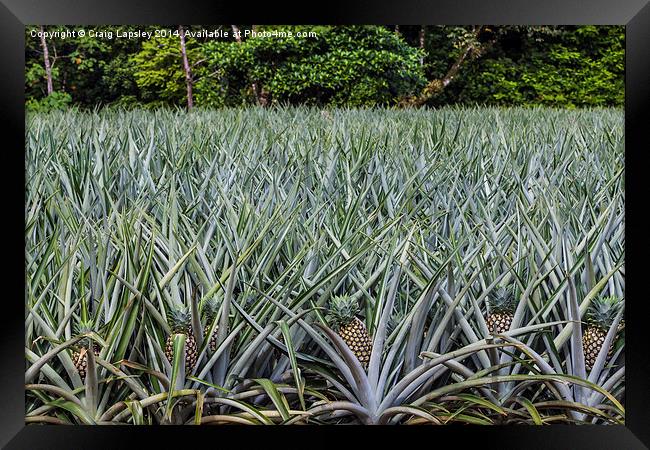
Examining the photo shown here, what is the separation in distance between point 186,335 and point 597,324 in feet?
2.12

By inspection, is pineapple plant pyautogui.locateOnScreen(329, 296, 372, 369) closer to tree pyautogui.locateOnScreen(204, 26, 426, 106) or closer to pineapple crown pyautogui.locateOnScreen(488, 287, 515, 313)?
pineapple crown pyautogui.locateOnScreen(488, 287, 515, 313)

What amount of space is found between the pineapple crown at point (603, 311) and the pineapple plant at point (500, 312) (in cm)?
12

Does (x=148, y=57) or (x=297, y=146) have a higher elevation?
(x=148, y=57)

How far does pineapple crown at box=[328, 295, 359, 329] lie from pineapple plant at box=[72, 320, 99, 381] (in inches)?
14.2

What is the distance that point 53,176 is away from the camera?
1.47 metres

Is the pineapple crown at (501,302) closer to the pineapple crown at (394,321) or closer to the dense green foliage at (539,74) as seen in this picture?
the pineapple crown at (394,321)

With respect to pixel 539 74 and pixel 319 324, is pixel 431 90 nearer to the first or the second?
pixel 539 74

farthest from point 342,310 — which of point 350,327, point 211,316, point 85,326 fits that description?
point 85,326

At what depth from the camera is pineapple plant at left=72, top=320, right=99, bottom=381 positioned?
97 centimetres

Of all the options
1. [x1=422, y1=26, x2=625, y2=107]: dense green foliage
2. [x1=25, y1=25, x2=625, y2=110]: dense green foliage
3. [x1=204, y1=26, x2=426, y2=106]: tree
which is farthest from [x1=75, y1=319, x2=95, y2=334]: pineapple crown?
[x1=204, y1=26, x2=426, y2=106]: tree

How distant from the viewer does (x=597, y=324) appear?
41.3 inches
